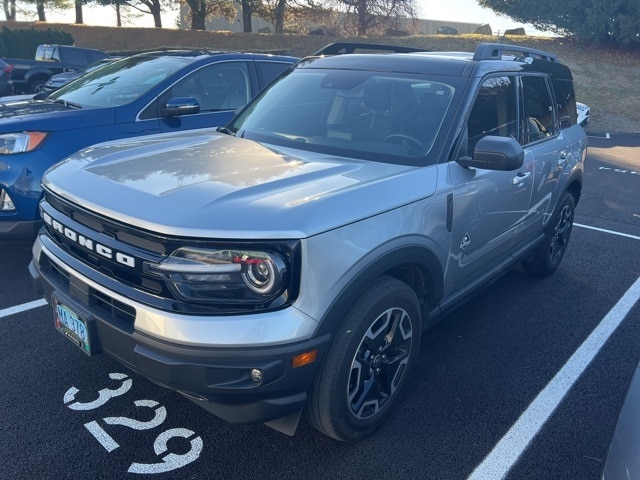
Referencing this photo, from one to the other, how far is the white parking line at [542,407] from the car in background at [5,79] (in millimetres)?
13349

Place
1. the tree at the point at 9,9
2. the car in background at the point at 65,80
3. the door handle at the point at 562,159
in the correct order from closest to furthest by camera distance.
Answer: the door handle at the point at 562,159, the car in background at the point at 65,80, the tree at the point at 9,9

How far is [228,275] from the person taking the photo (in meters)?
2.35

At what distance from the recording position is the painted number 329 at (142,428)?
2736mm

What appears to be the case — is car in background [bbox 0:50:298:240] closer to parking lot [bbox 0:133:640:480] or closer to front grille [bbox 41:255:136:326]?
parking lot [bbox 0:133:640:480]

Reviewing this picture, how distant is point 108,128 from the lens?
16.5 ft

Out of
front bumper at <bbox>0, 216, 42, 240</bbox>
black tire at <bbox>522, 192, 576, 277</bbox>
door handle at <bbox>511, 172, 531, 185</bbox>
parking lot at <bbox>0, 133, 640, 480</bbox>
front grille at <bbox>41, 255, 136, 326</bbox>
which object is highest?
door handle at <bbox>511, 172, 531, 185</bbox>

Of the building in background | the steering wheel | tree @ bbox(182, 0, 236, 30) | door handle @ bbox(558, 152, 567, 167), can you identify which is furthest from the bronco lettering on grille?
tree @ bbox(182, 0, 236, 30)

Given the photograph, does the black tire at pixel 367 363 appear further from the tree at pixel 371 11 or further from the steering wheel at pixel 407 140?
the tree at pixel 371 11

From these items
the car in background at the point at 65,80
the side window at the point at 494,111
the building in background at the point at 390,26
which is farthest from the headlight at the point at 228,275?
the building in background at the point at 390,26

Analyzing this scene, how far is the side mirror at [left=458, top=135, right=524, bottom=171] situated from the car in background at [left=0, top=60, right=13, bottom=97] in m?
13.1

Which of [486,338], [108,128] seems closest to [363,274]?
[486,338]

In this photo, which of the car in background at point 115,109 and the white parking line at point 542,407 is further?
the car in background at point 115,109

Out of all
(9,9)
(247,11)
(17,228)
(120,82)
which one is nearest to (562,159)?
(120,82)

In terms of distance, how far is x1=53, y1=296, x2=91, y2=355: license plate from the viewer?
267cm
